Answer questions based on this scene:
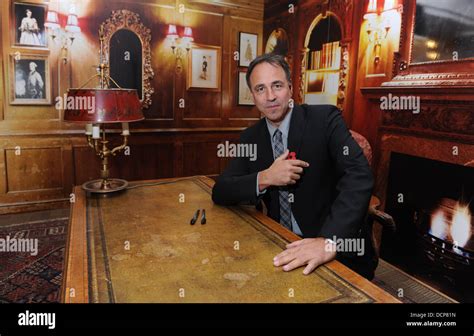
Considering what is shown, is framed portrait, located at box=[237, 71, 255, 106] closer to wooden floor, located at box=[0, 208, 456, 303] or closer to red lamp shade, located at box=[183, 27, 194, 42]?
red lamp shade, located at box=[183, 27, 194, 42]

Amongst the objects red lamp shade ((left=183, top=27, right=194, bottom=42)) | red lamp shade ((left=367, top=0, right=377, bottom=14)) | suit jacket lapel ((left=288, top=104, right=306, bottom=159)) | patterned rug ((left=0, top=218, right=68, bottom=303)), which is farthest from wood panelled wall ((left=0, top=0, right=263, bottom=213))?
suit jacket lapel ((left=288, top=104, right=306, bottom=159))

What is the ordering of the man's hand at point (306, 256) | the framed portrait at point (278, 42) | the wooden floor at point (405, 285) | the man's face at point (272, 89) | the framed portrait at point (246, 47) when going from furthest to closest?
the framed portrait at point (246, 47) → the framed portrait at point (278, 42) → the wooden floor at point (405, 285) → the man's face at point (272, 89) → the man's hand at point (306, 256)

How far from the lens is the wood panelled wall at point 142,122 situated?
15.8ft

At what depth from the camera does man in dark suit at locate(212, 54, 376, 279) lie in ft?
5.56

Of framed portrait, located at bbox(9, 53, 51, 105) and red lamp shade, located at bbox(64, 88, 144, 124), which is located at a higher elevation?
framed portrait, located at bbox(9, 53, 51, 105)

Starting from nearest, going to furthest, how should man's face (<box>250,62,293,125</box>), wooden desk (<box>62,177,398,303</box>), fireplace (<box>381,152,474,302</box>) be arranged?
wooden desk (<box>62,177,398,303</box>) → man's face (<box>250,62,293,125</box>) → fireplace (<box>381,152,474,302</box>)

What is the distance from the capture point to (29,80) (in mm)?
4746

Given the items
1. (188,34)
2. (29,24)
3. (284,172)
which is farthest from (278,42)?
(284,172)

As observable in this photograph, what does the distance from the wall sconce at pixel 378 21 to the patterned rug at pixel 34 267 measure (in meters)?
4.00

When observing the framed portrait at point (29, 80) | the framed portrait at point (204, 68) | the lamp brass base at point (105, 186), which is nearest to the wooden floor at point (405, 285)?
the lamp brass base at point (105, 186)

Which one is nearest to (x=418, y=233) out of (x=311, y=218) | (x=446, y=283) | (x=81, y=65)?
(x=446, y=283)

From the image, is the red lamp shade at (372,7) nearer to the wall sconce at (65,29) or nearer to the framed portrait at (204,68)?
the framed portrait at (204,68)

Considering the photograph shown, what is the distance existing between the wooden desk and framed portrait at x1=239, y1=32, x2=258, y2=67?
471 centimetres

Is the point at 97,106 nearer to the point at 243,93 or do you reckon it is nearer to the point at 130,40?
the point at 130,40
